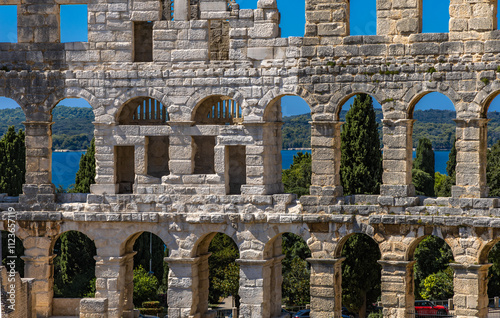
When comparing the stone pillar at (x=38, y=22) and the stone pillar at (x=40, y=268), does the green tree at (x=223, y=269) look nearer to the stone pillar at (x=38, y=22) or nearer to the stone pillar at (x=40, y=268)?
the stone pillar at (x=40, y=268)

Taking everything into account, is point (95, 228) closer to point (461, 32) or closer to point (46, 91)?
point (46, 91)

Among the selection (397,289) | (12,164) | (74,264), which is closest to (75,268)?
(74,264)

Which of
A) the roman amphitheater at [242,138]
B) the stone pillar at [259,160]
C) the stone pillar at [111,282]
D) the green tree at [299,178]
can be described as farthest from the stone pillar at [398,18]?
the green tree at [299,178]

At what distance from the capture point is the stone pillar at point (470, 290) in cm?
3156

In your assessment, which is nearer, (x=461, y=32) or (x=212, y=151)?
(x=461, y=32)

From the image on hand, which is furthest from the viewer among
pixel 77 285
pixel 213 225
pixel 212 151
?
pixel 77 285

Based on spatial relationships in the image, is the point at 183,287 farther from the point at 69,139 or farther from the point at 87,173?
the point at 69,139

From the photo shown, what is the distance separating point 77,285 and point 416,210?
2168 centimetres

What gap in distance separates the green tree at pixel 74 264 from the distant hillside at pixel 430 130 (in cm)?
5851

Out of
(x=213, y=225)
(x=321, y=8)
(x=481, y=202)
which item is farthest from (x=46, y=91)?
(x=481, y=202)

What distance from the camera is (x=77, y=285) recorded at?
161 feet

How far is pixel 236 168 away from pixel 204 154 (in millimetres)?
1298

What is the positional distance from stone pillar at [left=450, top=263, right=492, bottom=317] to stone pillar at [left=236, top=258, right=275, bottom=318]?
19.2 feet

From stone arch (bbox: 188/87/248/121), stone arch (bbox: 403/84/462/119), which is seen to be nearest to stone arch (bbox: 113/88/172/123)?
stone arch (bbox: 188/87/248/121)
